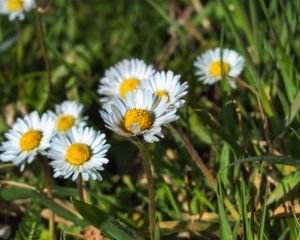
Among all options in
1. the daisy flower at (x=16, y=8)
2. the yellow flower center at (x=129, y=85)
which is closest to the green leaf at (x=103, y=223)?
the yellow flower center at (x=129, y=85)

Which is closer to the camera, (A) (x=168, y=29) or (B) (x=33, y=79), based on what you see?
(B) (x=33, y=79)

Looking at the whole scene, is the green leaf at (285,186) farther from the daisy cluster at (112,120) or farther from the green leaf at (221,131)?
the daisy cluster at (112,120)


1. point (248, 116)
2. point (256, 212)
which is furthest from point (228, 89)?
point (256, 212)

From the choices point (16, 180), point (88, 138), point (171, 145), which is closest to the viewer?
point (88, 138)

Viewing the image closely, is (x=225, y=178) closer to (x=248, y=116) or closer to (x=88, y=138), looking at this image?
(x=248, y=116)

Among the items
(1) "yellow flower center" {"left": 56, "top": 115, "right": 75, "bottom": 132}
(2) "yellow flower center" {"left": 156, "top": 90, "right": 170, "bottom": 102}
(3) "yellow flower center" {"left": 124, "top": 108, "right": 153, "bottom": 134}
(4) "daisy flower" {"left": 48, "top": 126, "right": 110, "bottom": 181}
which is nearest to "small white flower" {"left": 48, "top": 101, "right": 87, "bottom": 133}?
(1) "yellow flower center" {"left": 56, "top": 115, "right": 75, "bottom": 132}

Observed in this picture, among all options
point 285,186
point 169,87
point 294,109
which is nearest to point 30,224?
point 169,87

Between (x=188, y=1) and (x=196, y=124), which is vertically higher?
(x=188, y=1)

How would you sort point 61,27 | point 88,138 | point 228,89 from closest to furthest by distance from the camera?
point 88,138 → point 228,89 → point 61,27
